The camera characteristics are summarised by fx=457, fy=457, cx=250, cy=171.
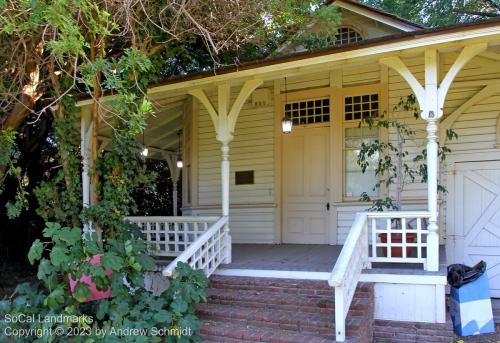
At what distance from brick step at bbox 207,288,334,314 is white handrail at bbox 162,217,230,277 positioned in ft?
1.32

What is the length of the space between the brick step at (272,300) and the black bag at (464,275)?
1646 millimetres

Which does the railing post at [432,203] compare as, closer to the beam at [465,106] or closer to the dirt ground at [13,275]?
the beam at [465,106]

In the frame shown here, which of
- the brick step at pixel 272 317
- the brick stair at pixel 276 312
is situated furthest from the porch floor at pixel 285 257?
the brick step at pixel 272 317

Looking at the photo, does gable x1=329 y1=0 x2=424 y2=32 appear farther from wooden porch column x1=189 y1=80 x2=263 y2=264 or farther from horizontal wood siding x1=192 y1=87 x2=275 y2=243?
wooden porch column x1=189 y1=80 x2=263 y2=264

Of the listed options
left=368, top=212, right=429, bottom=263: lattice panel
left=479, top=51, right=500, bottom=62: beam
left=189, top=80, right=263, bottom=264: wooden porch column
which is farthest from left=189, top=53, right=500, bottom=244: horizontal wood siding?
left=189, top=80, right=263, bottom=264: wooden porch column

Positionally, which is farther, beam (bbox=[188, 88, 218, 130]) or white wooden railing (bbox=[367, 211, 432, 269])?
beam (bbox=[188, 88, 218, 130])

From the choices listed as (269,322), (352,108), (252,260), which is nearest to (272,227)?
(252,260)

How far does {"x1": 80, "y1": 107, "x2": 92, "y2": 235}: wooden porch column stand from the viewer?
6.97m

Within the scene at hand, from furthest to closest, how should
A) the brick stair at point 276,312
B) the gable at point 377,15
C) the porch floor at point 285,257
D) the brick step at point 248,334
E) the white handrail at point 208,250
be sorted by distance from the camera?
1. the gable at point 377,15
2. the porch floor at point 285,257
3. the white handrail at point 208,250
4. the brick stair at point 276,312
5. the brick step at point 248,334

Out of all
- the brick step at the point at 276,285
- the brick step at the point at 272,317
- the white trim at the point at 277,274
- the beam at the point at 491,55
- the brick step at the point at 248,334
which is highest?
the beam at the point at 491,55

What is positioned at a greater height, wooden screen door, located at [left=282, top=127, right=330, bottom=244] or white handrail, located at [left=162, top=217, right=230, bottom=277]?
wooden screen door, located at [left=282, top=127, right=330, bottom=244]

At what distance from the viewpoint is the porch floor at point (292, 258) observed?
588 centimetres

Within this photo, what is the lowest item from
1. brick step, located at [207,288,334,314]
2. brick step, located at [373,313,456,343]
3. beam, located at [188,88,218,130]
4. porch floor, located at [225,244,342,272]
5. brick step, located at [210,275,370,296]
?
brick step, located at [373,313,456,343]

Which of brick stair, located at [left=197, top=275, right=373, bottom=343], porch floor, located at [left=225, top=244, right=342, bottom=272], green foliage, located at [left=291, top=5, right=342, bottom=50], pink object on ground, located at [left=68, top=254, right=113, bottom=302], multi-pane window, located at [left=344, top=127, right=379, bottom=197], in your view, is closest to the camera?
brick stair, located at [left=197, top=275, right=373, bottom=343]
